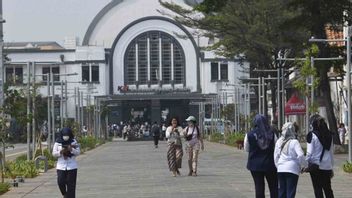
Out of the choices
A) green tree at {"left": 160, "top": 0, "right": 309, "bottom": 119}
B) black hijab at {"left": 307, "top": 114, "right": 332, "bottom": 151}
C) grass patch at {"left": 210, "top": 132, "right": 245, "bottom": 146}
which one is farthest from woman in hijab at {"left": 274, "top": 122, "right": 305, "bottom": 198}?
grass patch at {"left": 210, "top": 132, "right": 245, "bottom": 146}

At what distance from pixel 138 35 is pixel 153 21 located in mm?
2665

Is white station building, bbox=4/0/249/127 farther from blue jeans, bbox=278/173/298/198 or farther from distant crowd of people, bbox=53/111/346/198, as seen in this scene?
blue jeans, bbox=278/173/298/198

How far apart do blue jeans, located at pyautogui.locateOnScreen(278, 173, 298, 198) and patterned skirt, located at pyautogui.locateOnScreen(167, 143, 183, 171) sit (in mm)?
12294

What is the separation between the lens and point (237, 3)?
50219 mm

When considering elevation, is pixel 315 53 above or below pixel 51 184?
above

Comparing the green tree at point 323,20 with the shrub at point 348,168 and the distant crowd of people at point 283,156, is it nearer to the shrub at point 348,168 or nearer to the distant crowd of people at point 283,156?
the shrub at point 348,168

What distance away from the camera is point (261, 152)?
49.7 feet

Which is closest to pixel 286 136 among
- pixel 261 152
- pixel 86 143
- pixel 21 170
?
pixel 261 152

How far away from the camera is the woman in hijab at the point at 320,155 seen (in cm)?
1554

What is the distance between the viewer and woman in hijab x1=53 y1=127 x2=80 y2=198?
17.5 meters

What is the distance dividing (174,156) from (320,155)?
12.5 meters

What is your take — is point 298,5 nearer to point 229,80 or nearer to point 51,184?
point 51,184

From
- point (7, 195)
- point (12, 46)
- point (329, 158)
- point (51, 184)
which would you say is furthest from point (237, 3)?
point (12, 46)

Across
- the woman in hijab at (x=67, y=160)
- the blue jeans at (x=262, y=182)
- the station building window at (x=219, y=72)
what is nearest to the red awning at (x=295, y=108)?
the woman in hijab at (x=67, y=160)
